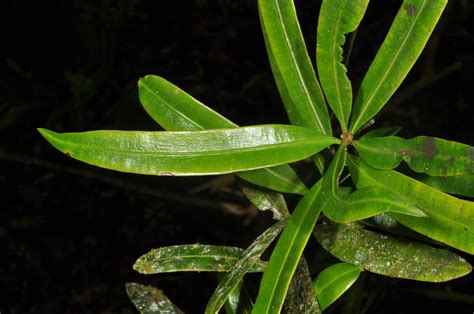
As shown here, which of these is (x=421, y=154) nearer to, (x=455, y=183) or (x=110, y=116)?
(x=455, y=183)

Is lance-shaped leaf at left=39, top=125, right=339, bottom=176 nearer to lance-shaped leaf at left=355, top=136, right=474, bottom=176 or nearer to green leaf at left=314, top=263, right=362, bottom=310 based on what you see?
lance-shaped leaf at left=355, top=136, right=474, bottom=176

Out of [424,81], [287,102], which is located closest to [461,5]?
[424,81]

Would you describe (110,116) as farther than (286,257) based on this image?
Yes

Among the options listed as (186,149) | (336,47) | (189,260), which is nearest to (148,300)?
Answer: (189,260)

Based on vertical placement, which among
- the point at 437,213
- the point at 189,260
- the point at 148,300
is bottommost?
the point at 148,300

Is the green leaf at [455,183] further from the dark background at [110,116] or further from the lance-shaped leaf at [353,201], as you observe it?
the dark background at [110,116]

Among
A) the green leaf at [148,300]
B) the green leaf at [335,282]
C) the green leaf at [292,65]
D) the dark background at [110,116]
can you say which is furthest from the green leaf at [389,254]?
the dark background at [110,116]
